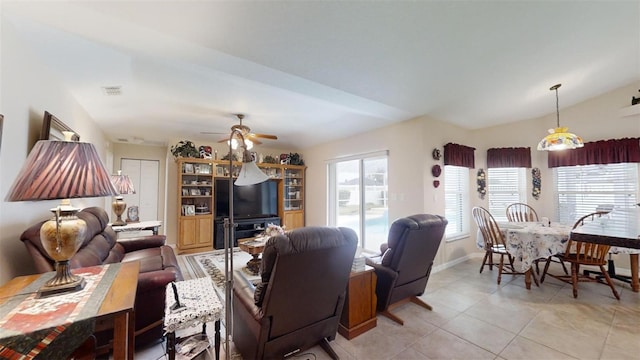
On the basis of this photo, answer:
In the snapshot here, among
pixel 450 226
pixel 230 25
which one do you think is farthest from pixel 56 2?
pixel 450 226

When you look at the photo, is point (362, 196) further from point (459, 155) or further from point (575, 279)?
point (575, 279)

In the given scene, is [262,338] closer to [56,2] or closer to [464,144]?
[56,2]

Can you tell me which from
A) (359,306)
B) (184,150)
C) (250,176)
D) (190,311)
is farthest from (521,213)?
(184,150)

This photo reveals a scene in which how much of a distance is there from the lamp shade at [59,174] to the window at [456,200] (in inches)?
180

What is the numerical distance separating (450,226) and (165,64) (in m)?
4.79

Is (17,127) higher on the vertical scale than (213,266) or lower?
higher

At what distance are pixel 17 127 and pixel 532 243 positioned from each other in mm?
5185

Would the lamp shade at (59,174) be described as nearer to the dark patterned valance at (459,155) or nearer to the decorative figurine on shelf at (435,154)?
the decorative figurine on shelf at (435,154)

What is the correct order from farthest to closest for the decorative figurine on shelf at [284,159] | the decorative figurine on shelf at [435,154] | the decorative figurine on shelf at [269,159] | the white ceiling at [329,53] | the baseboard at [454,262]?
the decorative figurine on shelf at [284,159], the decorative figurine on shelf at [269,159], the decorative figurine on shelf at [435,154], the baseboard at [454,262], the white ceiling at [329,53]

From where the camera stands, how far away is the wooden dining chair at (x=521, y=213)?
14.1ft

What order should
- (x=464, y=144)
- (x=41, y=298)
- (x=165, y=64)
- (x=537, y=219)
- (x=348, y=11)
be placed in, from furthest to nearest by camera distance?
1. (x=464, y=144)
2. (x=537, y=219)
3. (x=165, y=64)
4. (x=348, y=11)
5. (x=41, y=298)

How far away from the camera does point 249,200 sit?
584cm

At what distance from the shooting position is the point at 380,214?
188 inches

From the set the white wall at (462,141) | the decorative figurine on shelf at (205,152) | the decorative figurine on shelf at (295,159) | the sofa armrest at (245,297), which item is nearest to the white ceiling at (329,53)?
the white wall at (462,141)
